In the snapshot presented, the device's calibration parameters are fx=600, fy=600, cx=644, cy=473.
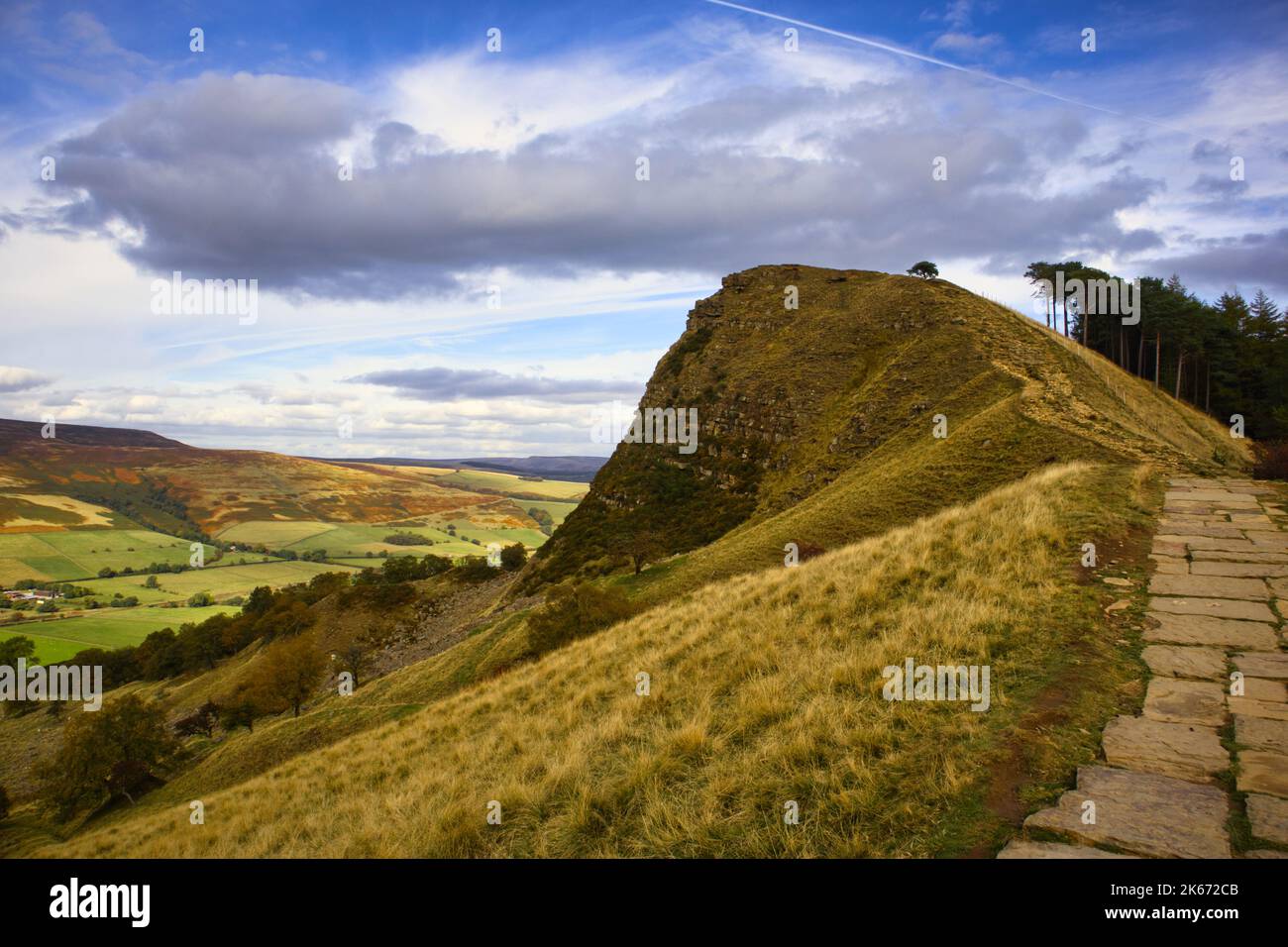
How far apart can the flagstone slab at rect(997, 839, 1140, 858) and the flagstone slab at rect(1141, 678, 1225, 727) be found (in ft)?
8.77

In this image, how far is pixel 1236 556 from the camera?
11070mm

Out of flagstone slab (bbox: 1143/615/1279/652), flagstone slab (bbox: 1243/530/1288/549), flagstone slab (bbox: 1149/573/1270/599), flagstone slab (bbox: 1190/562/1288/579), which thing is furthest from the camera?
flagstone slab (bbox: 1243/530/1288/549)

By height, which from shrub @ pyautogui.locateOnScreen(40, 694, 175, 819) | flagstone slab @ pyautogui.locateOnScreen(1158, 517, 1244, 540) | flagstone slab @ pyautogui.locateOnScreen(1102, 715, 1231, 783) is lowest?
shrub @ pyautogui.locateOnScreen(40, 694, 175, 819)

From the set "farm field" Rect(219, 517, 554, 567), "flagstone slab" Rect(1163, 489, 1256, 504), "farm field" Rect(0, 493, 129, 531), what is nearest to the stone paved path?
"flagstone slab" Rect(1163, 489, 1256, 504)

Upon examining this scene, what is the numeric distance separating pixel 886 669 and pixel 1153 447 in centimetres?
2251

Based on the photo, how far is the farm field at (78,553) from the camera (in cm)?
12456

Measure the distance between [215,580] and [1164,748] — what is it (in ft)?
509

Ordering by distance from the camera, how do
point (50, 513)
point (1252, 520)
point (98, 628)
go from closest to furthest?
point (1252, 520) < point (98, 628) < point (50, 513)

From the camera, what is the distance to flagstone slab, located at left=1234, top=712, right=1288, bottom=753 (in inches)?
208

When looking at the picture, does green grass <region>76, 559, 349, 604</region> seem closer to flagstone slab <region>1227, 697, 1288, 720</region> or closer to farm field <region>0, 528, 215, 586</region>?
farm field <region>0, 528, 215, 586</region>

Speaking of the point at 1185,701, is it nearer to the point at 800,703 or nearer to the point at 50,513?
the point at 800,703

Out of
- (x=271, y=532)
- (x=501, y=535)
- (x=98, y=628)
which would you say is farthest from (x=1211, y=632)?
(x=271, y=532)
